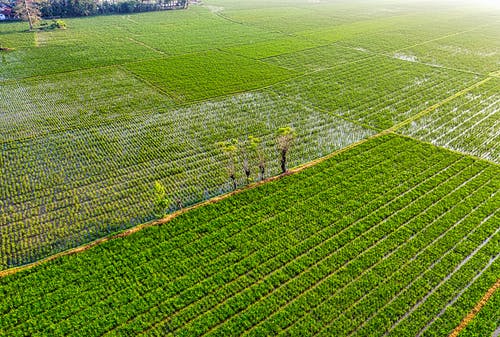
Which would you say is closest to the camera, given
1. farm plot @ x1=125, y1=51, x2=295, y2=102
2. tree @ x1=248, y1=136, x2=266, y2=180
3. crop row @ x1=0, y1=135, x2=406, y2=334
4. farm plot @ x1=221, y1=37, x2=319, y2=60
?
crop row @ x1=0, y1=135, x2=406, y2=334

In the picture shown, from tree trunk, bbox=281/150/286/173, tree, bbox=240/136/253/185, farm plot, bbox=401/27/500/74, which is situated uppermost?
farm plot, bbox=401/27/500/74

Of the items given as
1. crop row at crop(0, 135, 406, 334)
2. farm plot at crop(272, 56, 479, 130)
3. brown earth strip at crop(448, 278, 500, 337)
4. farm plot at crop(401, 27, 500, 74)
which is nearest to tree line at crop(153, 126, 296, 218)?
crop row at crop(0, 135, 406, 334)

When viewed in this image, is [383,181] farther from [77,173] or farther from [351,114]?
[77,173]

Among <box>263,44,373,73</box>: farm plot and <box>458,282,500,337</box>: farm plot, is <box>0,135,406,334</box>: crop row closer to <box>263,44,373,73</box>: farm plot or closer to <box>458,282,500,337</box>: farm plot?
<box>458,282,500,337</box>: farm plot

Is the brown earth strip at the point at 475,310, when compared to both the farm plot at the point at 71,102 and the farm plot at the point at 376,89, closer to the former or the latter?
the farm plot at the point at 376,89

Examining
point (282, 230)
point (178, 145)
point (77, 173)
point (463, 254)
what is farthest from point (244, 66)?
point (463, 254)

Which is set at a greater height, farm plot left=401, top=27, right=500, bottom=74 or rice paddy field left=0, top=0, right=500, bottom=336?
farm plot left=401, top=27, right=500, bottom=74

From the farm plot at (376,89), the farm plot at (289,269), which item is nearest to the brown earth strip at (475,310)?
the farm plot at (289,269)

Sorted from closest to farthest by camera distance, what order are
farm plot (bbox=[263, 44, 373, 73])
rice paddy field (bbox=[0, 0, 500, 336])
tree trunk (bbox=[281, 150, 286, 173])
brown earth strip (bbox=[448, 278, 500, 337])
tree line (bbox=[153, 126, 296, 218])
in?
→ brown earth strip (bbox=[448, 278, 500, 337])
rice paddy field (bbox=[0, 0, 500, 336])
tree line (bbox=[153, 126, 296, 218])
tree trunk (bbox=[281, 150, 286, 173])
farm plot (bbox=[263, 44, 373, 73])
